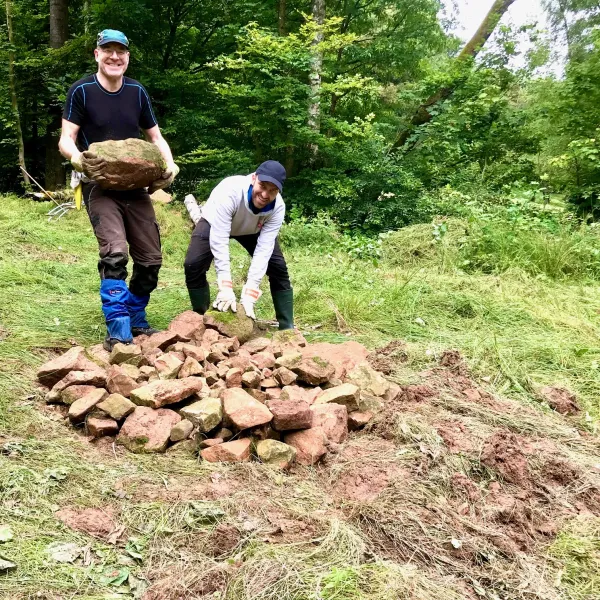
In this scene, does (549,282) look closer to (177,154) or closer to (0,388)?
(0,388)

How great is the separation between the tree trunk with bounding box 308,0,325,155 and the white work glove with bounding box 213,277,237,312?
215 inches

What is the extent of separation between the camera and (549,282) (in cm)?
530

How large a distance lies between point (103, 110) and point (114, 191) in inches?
19.0

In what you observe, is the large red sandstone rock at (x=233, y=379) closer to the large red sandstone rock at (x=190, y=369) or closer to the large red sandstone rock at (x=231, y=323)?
the large red sandstone rock at (x=190, y=369)

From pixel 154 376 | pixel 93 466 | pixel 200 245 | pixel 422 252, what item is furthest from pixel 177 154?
pixel 93 466

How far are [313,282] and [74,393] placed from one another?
2.97 metres

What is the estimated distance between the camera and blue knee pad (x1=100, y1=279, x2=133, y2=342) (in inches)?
120

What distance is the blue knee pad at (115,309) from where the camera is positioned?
3.05 meters

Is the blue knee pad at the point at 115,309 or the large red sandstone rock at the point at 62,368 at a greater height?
the blue knee pad at the point at 115,309

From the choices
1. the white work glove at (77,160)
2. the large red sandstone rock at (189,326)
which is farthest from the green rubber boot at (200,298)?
the white work glove at (77,160)

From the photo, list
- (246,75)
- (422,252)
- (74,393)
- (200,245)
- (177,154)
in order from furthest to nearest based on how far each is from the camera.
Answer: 1. (177,154)
2. (246,75)
3. (422,252)
4. (200,245)
5. (74,393)

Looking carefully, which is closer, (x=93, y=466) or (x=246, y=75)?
(x=93, y=466)

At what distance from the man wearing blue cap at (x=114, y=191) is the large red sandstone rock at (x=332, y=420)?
1.27 m

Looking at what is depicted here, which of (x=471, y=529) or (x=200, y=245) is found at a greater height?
(x=200, y=245)
